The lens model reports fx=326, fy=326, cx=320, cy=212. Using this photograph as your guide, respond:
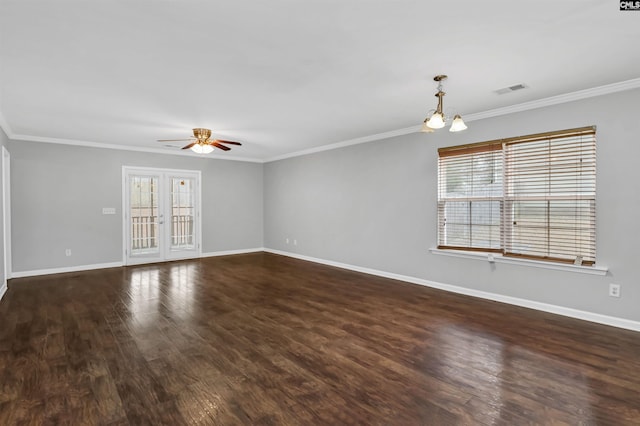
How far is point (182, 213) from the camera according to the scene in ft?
25.3

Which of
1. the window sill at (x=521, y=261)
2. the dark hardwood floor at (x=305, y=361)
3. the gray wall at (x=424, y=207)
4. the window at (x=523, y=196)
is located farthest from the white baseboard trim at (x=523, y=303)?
the window at (x=523, y=196)

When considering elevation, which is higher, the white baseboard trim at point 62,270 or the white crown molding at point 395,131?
the white crown molding at point 395,131

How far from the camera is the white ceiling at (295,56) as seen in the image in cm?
211

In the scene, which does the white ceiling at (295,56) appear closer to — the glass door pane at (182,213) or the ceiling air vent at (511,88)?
the ceiling air vent at (511,88)

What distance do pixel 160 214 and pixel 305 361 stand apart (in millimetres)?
5919

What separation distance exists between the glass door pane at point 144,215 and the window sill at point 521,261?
19.3 feet


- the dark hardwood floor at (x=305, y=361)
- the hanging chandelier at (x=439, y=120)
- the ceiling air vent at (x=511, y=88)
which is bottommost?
the dark hardwood floor at (x=305, y=361)

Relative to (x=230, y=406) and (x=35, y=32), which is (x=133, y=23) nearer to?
(x=35, y=32)

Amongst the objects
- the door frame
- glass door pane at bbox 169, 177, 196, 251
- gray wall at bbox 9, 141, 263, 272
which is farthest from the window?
the door frame

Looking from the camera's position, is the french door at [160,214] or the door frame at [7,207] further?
the french door at [160,214]

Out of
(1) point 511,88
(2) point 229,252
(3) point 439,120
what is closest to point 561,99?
(1) point 511,88

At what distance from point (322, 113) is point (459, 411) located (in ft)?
12.1

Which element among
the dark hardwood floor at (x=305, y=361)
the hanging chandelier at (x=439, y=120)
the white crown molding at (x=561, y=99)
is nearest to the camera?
the dark hardwood floor at (x=305, y=361)

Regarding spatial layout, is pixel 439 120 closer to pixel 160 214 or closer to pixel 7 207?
pixel 160 214
